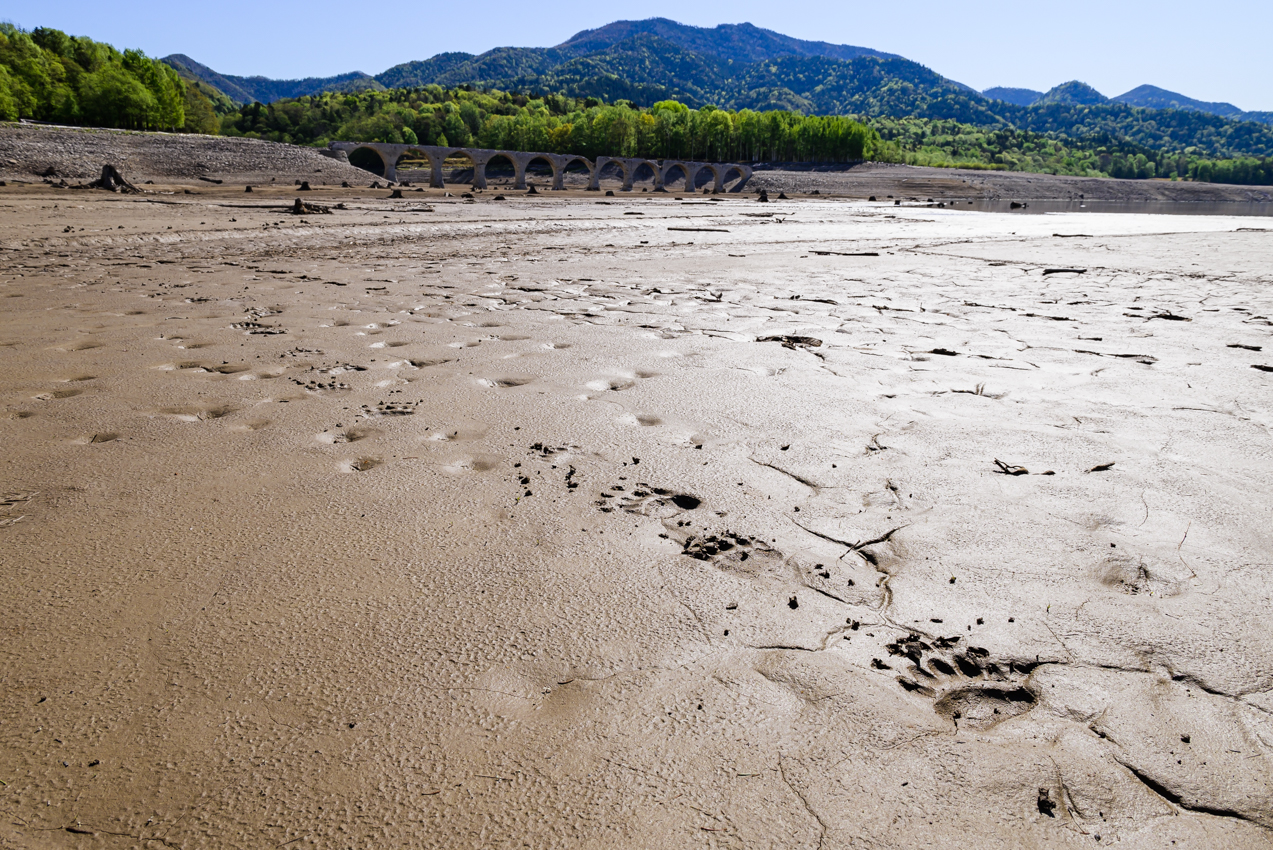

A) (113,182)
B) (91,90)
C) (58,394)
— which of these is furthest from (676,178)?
(58,394)

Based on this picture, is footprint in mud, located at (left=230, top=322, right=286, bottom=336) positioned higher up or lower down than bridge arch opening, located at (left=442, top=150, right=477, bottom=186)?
lower down

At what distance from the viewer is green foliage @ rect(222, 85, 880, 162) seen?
9450cm

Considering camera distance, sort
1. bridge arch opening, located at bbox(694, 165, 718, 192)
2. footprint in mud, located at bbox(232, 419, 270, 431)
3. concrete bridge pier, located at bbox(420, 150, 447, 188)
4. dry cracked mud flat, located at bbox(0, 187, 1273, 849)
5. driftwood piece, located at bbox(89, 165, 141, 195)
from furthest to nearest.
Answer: bridge arch opening, located at bbox(694, 165, 718, 192)
concrete bridge pier, located at bbox(420, 150, 447, 188)
driftwood piece, located at bbox(89, 165, 141, 195)
footprint in mud, located at bbox(232, 419, 270, 431)
dry cracked mud flat, located at bbox(0, 187, 1273, 849)

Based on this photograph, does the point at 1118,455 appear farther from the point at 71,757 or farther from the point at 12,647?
the point at 12,647

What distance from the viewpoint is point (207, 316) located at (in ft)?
19.6

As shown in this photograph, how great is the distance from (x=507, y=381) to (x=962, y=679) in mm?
3154

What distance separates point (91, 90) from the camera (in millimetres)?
62875

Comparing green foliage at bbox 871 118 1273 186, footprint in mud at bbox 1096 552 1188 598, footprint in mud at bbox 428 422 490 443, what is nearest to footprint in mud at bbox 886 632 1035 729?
footprint in mud at bbox 1096 552 1188 598

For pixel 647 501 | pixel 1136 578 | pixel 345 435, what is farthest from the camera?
pixel 345 435

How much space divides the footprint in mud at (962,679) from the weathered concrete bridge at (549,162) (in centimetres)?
5982

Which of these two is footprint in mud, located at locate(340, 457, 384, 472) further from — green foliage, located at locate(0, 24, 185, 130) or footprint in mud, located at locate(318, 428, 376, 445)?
green foliage, located at locate(0, 24, 185, 130)

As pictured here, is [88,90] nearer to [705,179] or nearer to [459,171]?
[459,171]

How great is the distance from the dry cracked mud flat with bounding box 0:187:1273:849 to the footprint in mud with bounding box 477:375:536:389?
0.21 feet

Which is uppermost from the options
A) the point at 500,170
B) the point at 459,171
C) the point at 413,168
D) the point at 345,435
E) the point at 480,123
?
the point at 480,123
